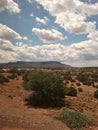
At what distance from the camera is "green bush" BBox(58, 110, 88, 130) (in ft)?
58.3

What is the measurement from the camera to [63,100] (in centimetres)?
2766

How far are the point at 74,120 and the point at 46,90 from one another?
8.44 m

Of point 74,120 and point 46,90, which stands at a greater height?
point 46,90

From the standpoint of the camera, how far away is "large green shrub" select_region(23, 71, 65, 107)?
25969mm

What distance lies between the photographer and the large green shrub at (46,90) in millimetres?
25969

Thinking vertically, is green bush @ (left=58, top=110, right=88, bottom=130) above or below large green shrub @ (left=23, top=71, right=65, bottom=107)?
below

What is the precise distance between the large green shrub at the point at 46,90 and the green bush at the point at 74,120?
19.8 feet

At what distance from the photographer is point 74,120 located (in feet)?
60.2

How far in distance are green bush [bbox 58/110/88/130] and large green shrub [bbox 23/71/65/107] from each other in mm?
6034

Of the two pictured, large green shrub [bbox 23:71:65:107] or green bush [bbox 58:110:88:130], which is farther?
large green shrub [bbox 23:71:65:107]

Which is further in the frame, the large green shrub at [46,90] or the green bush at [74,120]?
the large green shrub at [46,90]

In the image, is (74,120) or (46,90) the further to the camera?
(46,90)

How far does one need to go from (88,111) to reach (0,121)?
30.2 ft

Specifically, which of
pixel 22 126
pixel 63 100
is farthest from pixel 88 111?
pixel 22 126
